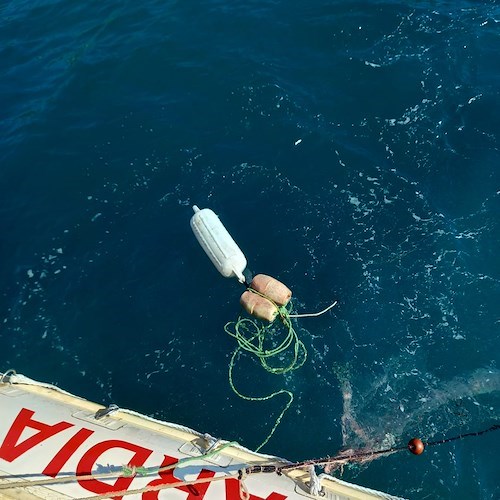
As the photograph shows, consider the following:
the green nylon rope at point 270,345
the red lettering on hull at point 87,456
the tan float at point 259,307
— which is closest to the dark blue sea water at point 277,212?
the green nylon rope at point 270,345

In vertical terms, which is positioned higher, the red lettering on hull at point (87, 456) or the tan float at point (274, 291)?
the red lettering on hull at point (87, 456)

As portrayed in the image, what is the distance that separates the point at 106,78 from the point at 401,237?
12808 mm

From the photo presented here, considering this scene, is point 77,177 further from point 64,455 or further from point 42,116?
point 64,455

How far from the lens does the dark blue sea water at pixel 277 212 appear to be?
39.9 feet

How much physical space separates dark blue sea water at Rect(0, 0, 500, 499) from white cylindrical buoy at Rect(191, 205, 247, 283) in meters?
1.33

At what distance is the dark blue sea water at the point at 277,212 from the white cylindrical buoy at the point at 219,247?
4.38 ft

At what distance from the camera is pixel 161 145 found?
57.5 ft

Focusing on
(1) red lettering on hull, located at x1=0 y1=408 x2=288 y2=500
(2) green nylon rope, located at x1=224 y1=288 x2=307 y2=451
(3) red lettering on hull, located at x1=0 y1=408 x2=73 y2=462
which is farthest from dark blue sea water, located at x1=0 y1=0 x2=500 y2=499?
(1) red lettering on hull, located at x1=0 y1=408 x2=288 y2=500

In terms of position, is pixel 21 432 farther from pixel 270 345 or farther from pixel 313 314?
pixel 313 314

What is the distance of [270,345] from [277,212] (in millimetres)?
4253

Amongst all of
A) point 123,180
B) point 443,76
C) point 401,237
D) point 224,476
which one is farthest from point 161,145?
point 224,476

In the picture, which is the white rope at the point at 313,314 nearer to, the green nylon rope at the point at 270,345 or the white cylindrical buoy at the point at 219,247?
the green nylon rope at the point at 270,345

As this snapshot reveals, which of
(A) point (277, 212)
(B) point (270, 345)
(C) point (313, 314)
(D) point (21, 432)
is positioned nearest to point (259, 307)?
(B) point (270, 345)

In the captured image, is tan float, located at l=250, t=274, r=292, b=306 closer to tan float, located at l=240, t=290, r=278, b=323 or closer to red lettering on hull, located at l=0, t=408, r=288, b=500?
tan float, located at l=240, t=290, r=278, b=323
